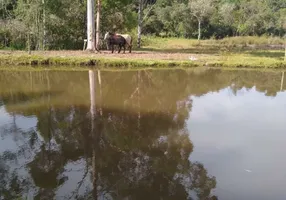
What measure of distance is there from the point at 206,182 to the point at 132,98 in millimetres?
5205

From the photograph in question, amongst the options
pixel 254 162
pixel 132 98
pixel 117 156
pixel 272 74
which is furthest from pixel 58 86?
pixel 272 74

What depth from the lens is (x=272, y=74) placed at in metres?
15.5

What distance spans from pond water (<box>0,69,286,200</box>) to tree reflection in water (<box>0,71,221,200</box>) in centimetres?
2

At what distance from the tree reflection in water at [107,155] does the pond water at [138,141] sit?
16 mm

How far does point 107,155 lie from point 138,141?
0.92 meters

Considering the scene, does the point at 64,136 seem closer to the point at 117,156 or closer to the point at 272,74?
the point at 117,156

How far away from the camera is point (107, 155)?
5879 millimetres

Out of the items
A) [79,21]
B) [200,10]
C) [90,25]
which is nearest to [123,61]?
[90,25]

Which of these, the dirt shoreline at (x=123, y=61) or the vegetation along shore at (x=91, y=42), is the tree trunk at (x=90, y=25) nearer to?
the vegetation along shore at (x=91, y=42)

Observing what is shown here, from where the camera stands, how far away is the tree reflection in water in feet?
15.6

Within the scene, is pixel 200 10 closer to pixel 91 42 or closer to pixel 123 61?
pixel 91 42

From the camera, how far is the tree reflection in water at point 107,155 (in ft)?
15.6

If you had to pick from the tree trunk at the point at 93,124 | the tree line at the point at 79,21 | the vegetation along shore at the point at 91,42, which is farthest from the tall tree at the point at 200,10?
the tree trunk at the point at 93,124

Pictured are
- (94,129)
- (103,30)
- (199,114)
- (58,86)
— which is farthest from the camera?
(103,30)
